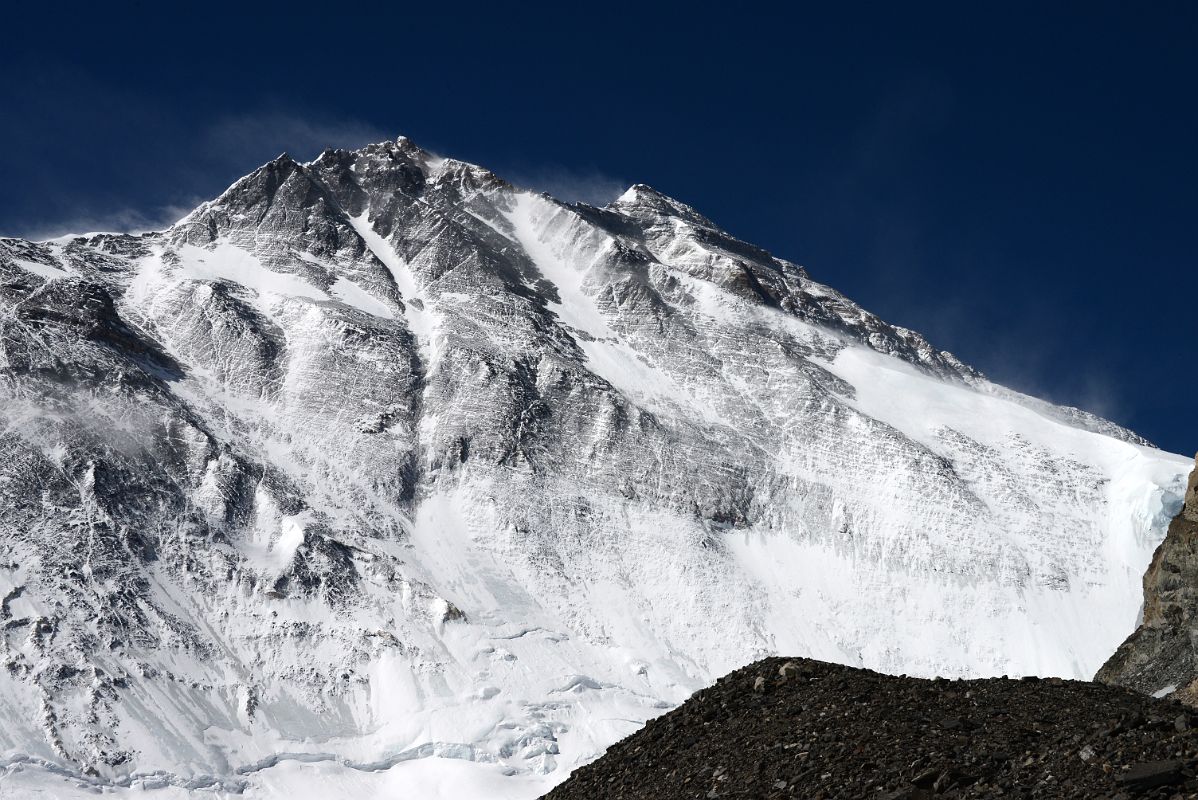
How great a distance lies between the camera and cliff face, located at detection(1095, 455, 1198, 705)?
49.2m

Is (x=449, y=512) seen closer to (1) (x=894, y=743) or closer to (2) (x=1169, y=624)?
(2) (x=1169, y=624)

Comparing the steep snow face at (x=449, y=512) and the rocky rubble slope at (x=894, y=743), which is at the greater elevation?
the steep snow face at (x=449, y=512)

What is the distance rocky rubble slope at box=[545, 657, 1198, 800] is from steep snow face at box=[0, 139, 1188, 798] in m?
67.9

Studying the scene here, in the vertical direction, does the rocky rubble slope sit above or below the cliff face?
below

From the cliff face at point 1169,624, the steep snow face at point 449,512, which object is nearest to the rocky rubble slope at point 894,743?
the cliff face at point 1169,624

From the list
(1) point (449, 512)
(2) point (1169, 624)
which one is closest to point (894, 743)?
(2) point (1169, 624)

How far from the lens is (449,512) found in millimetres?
117062

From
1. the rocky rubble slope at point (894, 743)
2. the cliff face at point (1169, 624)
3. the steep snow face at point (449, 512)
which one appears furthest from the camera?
the steep snow face at point (449, 512)

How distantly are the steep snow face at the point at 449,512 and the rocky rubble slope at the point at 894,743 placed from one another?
67.9 metres

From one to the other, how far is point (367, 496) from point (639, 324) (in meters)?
55.5

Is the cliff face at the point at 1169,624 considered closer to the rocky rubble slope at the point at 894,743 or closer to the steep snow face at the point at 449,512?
the rocky rubble slope at the point at 894,743

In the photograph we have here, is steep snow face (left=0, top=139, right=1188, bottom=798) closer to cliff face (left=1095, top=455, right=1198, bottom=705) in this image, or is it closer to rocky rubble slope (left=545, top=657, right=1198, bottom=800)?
cliff face (left=1095, top=455, right=1198, bottom=705)

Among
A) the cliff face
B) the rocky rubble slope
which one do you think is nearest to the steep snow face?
the cliff face

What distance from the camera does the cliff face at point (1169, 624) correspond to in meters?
49.2
